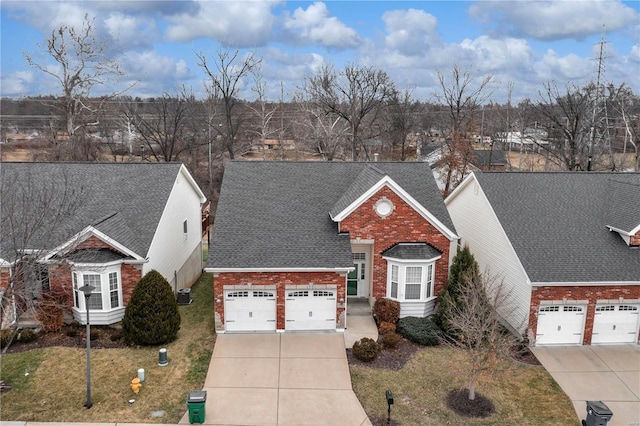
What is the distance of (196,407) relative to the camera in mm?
13984

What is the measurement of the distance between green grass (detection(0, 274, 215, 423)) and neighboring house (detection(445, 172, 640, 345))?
1233 cm

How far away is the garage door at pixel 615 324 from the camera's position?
19.6 meters

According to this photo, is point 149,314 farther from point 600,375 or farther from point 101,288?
point 600,375

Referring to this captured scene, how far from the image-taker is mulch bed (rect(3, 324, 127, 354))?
61.2ft

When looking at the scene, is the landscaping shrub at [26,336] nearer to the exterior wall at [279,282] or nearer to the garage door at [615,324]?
the exterior wall at [279,282]

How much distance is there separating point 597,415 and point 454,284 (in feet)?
24.4

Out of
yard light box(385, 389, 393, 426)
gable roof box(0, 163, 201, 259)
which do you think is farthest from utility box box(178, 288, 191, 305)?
yard light box(385, 389, 393, 426)

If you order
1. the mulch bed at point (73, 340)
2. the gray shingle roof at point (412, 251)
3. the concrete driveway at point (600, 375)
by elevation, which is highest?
the gray shingle roof at point (412, 251)

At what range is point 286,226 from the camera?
70.4 feet

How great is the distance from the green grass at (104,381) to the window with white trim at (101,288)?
7.26 feet

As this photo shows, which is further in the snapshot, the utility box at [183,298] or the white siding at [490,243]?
the utility box at [183,298]

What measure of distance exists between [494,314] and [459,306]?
3.16 m

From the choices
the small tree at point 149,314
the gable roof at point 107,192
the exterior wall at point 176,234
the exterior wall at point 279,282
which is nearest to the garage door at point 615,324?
the exterior wall at point 279,282

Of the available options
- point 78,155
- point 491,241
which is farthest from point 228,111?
point 491,241
